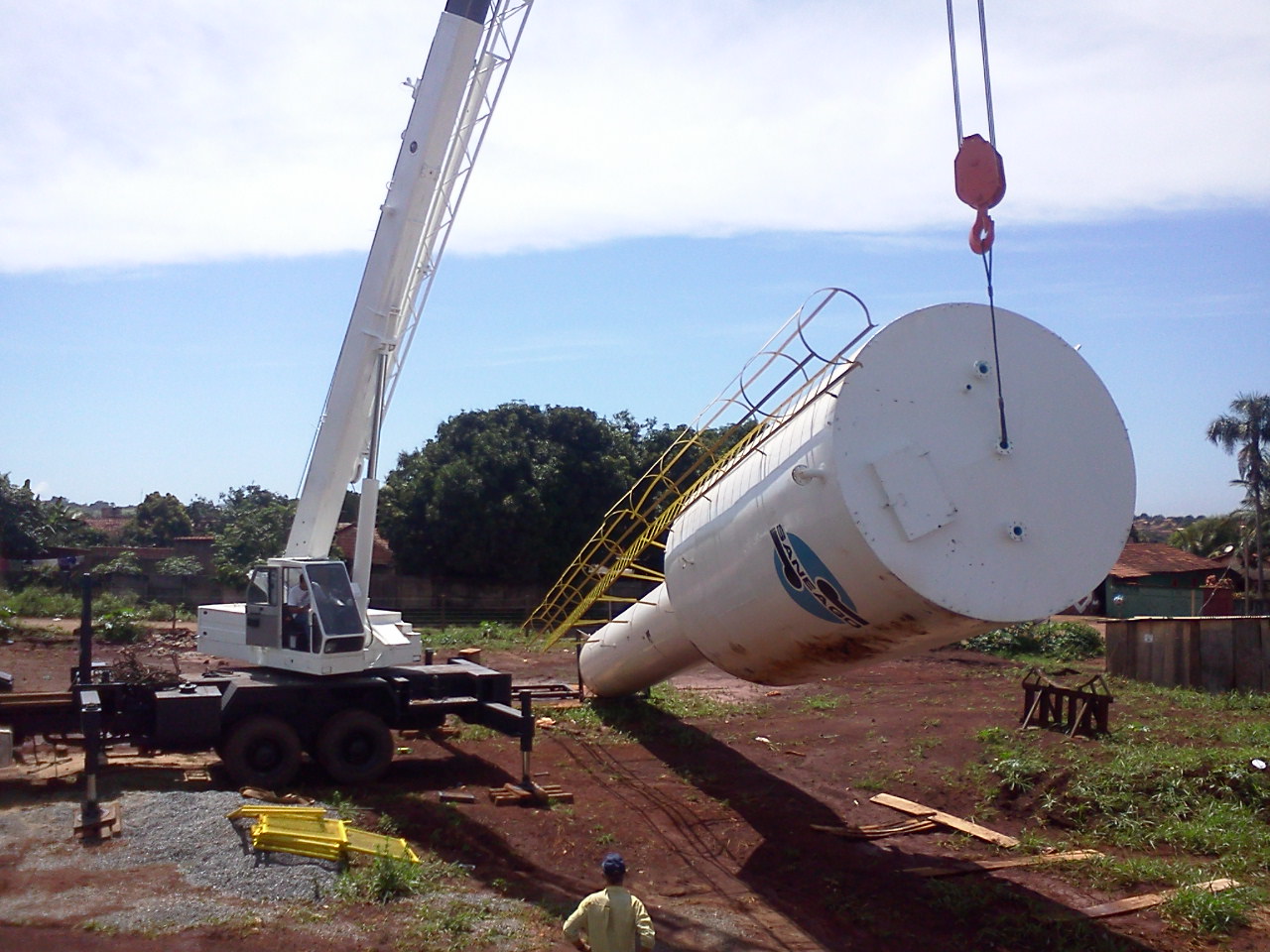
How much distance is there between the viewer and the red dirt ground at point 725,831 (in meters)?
9.35

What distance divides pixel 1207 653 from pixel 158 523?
61.5 m

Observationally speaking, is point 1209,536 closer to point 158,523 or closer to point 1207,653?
point 1207,653

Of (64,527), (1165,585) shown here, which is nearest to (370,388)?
(64,527)

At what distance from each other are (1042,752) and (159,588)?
33.4m

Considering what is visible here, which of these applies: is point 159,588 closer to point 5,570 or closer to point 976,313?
point 5,570

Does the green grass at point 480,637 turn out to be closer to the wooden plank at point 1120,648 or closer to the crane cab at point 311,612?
the wooden plank at point 1120,648

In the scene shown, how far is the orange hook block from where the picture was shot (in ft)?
28.1

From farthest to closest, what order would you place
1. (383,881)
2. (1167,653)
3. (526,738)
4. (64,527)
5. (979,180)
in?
(64,527), (1167,653), (526,738), (383,881), (979,180)

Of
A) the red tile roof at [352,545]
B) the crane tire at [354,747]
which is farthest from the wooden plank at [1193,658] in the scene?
the red tile roof at [352,545]

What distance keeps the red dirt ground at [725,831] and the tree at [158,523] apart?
183 ft

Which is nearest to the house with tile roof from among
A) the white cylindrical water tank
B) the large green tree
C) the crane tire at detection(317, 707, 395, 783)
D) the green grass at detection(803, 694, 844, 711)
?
the large green tree

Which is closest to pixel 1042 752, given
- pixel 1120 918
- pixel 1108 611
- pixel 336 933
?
pixel 1120 918

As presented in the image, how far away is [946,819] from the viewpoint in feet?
41.8

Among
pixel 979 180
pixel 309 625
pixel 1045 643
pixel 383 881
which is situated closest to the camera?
pixel 979 180
